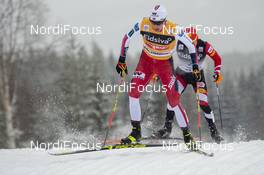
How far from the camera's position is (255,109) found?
149ft

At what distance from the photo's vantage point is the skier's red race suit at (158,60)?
786 cm

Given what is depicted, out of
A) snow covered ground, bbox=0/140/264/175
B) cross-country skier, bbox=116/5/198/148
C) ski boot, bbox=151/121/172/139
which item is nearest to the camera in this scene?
snow covered ground, bbox=0/140/264/175

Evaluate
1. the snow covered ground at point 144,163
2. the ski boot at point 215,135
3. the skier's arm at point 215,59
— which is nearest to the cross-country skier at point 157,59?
the snow covered ground at point 144,163

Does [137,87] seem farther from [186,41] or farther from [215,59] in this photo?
[215,59]

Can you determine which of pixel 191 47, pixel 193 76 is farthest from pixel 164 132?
pixel 191 47

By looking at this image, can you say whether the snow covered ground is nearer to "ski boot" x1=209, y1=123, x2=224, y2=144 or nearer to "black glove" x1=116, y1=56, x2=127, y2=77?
"ski boot" x1=209, y1=123, x2=224, y2=144

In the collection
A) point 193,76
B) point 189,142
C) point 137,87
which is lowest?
point 189,142

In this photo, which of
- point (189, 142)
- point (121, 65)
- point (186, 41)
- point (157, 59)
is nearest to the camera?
point (189, 142)

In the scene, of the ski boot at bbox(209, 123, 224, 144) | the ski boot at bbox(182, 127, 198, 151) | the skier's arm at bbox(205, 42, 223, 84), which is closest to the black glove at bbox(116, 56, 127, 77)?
the ski boot at bbox(182, 127, 198, 151)

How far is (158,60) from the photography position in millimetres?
8023

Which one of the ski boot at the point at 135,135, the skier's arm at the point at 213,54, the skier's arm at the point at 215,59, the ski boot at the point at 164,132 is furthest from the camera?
the ski boot at the point at 164,132

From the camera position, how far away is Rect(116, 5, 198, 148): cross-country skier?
7.82 metres

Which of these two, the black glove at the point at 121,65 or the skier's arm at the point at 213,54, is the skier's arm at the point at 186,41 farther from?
the skier's arm at the point at 213,54

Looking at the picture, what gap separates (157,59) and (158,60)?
0.03m
